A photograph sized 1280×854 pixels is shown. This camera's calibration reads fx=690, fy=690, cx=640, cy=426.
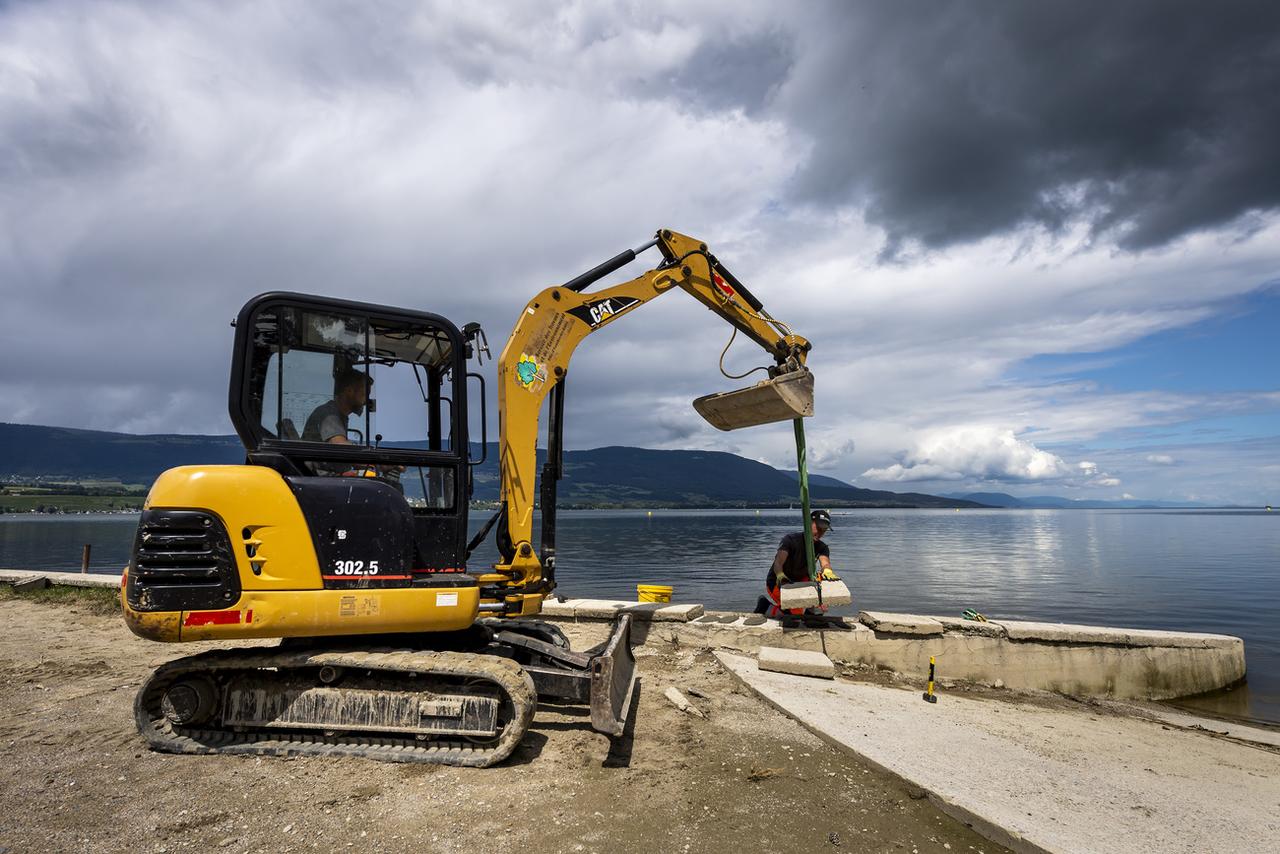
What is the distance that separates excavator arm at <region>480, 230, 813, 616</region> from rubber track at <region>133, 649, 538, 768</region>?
1465mm

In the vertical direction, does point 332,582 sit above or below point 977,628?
above

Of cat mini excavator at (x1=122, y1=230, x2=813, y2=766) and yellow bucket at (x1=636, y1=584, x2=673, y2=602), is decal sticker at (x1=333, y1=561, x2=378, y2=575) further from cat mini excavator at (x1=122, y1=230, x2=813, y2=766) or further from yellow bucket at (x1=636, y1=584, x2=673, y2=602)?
yellow bucket at (x1=636, y1=584, x2=673, y2=602)

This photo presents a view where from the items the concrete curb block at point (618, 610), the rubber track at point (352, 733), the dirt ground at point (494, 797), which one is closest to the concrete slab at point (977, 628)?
the concrete curb block at point (618, 610)

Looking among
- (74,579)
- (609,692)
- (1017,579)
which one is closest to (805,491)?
(609,692)

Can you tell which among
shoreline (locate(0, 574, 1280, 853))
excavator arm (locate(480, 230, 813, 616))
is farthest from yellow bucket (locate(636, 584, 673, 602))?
excavator arm (locate(480, 230, 813, 616))

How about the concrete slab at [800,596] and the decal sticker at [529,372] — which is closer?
the decal sticker at [529,372]

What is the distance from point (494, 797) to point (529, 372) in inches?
150

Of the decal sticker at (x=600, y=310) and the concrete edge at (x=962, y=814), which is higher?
the decal sticker at (x=600, y=310)

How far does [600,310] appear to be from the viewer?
7387mm

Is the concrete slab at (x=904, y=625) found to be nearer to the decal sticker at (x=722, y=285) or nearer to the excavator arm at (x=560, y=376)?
the excavator arm at (x=560, y=376)

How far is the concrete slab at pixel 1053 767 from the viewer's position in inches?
153

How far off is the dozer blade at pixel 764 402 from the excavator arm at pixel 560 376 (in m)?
0.01

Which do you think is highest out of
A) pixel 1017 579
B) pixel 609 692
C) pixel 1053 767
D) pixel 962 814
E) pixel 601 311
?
pixel 601 311

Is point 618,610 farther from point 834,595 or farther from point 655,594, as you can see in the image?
point 834,595
